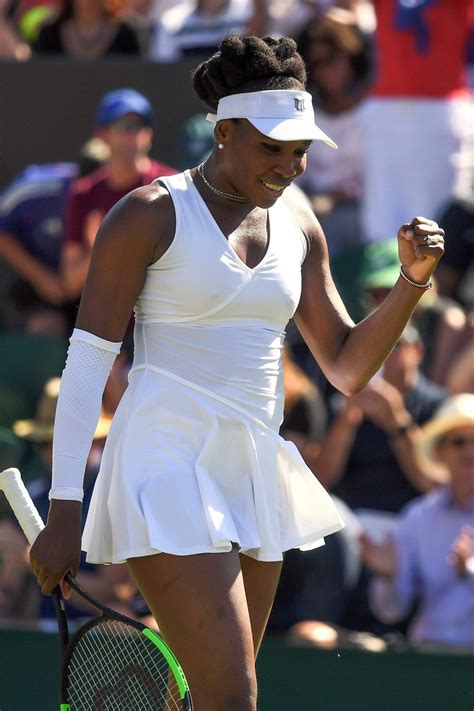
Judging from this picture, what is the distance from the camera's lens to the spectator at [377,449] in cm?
605

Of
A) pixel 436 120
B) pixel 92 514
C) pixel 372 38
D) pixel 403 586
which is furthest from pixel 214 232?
pixel 372 38

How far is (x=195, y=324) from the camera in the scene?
→ 10.6 ft

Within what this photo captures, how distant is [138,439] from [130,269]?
1.22 feet

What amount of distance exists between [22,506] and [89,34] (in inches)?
215

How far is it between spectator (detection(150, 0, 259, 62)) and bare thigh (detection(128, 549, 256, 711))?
16.8 ft

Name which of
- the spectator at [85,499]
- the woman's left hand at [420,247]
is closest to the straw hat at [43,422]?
the spectator at [85,499]

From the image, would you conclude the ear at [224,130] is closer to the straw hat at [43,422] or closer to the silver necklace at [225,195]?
the silver necklace at [225,195]

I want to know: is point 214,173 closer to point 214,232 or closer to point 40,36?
point 214,232

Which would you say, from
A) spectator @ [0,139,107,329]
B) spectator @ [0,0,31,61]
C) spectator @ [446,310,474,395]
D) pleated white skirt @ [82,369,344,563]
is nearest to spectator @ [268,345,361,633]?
spectator @ [446,310,474,395]

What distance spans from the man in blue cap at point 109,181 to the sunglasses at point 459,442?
209cm

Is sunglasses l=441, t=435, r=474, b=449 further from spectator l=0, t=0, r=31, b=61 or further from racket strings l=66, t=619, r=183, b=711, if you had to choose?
spectator l=0, t=0, r=31, b=61

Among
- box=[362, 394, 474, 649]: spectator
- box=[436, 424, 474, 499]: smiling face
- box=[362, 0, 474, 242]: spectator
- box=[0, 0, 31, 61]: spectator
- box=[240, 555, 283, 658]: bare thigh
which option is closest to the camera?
box=[240, 555, 283, 658]: bare thigh

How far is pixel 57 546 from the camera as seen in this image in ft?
10.2

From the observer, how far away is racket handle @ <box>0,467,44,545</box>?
10.6ft
